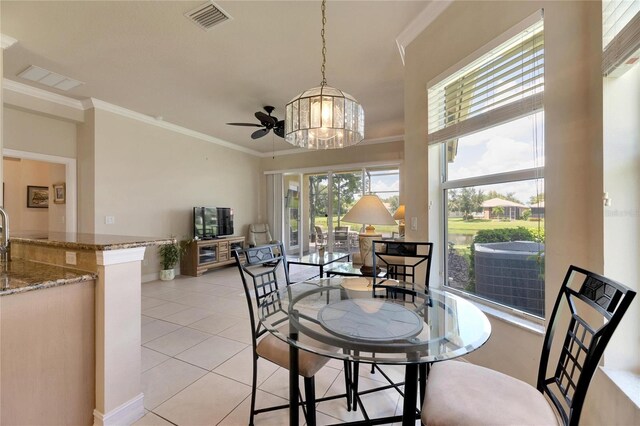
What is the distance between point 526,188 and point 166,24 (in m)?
3.29

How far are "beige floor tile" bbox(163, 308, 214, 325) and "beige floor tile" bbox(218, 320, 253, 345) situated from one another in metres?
0.52

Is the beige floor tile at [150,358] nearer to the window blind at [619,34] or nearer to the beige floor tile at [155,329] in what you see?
the beige floor tile at [155,329]

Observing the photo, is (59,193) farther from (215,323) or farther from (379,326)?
(379,326)

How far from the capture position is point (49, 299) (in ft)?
4.63

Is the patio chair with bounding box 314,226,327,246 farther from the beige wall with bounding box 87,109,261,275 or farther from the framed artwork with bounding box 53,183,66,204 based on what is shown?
the framed artwork with bounding box 53,183,66,204

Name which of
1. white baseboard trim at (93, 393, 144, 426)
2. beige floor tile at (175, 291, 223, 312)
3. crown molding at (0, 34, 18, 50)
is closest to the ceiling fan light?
white baseboard trim at (93, 393, 144, 426)

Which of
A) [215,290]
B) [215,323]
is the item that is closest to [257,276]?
Answer: [215,323]

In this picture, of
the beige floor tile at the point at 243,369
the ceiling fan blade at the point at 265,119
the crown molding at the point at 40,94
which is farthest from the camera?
the ceiling fan blade at the point at 265,119

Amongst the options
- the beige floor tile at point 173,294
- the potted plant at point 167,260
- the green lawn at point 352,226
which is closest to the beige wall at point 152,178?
the potted plant at point 167,260

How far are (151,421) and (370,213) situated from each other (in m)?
2.25

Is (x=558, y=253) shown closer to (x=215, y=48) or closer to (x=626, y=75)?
(x=626, y=75)

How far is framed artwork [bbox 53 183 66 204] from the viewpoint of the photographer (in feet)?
14.4

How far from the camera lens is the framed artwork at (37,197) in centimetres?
559

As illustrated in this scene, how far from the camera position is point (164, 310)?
3.44 metres
